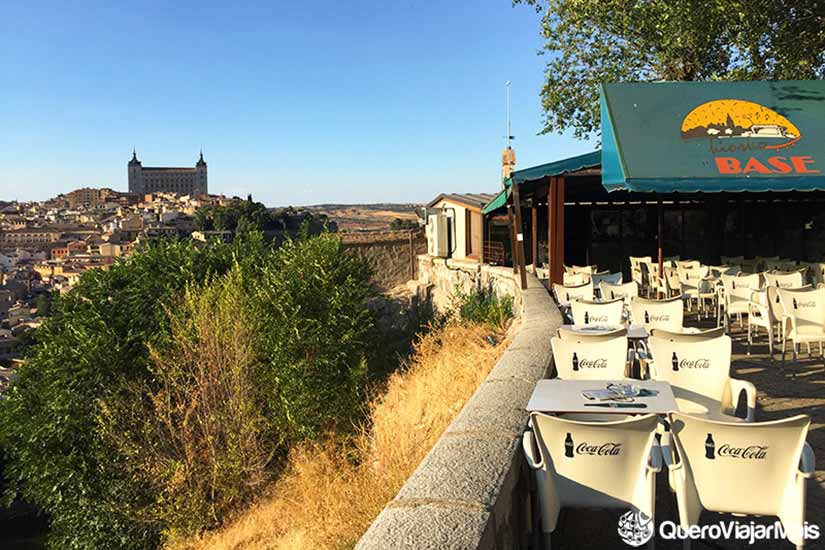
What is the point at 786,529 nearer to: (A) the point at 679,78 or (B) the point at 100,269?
(A) the point at 679,78

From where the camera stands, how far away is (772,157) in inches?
372

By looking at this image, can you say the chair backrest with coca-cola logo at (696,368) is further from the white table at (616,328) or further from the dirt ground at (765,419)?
the white table at (616,328)

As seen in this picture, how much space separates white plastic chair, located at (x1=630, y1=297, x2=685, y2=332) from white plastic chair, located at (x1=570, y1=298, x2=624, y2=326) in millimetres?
160

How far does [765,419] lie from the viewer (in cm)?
480

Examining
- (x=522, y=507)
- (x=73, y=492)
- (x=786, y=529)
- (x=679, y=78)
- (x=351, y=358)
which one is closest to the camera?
(x=786, y=529)

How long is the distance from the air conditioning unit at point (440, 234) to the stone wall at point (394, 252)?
532cm

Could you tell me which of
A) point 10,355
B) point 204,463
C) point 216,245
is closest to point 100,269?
point 216,245

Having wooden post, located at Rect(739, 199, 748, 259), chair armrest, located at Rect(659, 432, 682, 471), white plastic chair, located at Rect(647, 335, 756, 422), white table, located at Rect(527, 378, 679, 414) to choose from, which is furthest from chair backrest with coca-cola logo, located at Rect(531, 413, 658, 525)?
wooden post, located at Rect(739, 199, 748, 259)

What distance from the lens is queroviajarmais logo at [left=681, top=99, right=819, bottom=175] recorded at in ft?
30.1

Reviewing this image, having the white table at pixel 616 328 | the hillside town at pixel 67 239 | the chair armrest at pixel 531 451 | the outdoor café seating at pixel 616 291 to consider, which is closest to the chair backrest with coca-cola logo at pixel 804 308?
the white table at pixel 616 328

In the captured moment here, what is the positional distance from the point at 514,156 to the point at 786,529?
66.6 feet

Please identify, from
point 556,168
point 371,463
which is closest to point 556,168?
point 556,168

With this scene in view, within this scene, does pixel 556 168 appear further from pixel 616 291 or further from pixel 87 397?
pixel 87 397

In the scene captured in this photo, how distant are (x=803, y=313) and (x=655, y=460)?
15.5 feet
